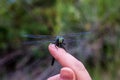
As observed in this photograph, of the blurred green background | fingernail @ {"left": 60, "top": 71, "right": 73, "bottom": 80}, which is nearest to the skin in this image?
fingernail @ {"left": 60, "top": 71, "right": 73, "bottom": 80}

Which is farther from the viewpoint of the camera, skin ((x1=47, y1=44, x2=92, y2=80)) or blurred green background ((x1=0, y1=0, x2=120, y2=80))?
blurred green background ((x1=0, y1=0, x2=120, y2=80))

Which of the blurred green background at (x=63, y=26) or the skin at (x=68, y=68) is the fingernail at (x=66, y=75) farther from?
the blurred green background at (x=63, y=26)

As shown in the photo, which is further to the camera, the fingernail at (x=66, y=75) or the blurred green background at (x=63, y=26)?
the blurred green background at (x=63, y=26)

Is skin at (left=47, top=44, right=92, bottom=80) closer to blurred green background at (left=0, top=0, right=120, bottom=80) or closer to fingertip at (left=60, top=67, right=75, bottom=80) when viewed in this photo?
fingertip at (left=60, top=67, right=75, bottom=80)

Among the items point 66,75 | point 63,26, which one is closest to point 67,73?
point 66,75

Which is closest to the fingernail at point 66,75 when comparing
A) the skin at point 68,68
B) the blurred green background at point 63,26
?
the skin at point 68,68

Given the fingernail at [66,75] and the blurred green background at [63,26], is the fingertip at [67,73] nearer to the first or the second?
the fingernail at [66,75]

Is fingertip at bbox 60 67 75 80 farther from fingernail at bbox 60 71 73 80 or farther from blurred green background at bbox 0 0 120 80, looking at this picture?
blurred green background at bbox 0 0 120 80

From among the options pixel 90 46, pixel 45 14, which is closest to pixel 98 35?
pixel 90 46

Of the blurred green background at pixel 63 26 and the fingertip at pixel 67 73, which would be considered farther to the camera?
the blurred green background at pixel 63 26
